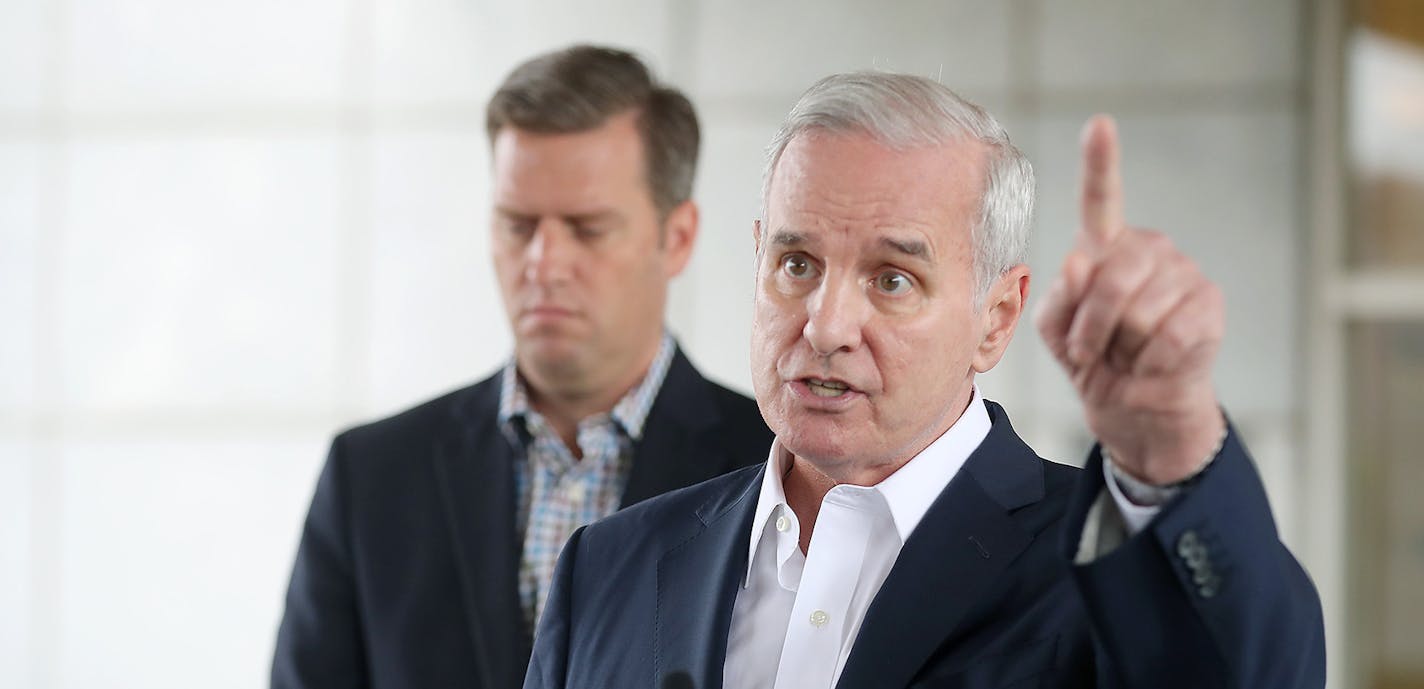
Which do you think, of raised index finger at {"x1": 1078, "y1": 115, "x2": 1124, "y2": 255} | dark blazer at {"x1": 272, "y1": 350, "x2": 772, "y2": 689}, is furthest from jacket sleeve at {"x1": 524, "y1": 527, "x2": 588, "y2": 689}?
raised index finger at {"x1": 1078, "y1": 115, "x2": 1124, "y2": 255}

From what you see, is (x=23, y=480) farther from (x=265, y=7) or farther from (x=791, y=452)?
(x=791, y=452)

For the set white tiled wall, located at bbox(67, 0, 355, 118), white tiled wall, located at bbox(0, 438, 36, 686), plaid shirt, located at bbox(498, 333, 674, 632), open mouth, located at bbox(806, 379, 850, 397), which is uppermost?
white tiled wall, located at bbox(67, 0, 355, 118)

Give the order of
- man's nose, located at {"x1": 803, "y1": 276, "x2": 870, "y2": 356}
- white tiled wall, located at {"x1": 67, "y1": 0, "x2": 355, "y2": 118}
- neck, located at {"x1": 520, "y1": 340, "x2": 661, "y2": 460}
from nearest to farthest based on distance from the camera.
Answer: man's nose, located at {"x1": 803, "y1": 276, "x2": 870, "y2": 356} → neck, located at {"x1": 520, "y1": 340, "x2": 661, "y2": 460} → white tiled wall, located at {"x1": 67, "y1": 0, "x2": 355, "y2": 118}

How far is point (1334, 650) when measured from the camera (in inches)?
114

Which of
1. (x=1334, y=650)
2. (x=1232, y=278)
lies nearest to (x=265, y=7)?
(x=1232, y=278)

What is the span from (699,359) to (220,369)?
3.66 ft

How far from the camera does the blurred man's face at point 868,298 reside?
75 cm

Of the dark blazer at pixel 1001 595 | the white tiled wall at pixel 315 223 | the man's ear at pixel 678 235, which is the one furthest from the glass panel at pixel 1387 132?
the dark blazer at pixel 1001 595

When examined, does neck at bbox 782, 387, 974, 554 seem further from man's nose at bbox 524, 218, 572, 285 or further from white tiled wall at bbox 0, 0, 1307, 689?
white tiled wall at bbox 0, 0, 1307, 689

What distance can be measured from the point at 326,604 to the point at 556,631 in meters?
0.46

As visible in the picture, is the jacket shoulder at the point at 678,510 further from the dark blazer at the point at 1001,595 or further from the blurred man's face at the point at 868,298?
the blurred man's face at the point at 868,298

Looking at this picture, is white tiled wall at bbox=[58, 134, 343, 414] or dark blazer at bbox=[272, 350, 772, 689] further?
white tiled wall at bbox=[58, 134, 343, 414]

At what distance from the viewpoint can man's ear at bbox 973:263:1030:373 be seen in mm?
773

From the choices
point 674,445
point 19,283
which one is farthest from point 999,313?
point 19,283
